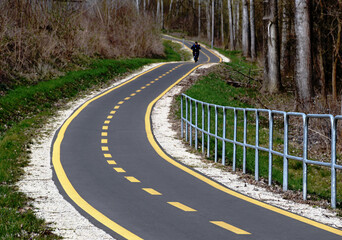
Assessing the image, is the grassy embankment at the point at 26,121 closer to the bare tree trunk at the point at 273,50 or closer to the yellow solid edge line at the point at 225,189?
the yellow solid edge line at the point at 225,189

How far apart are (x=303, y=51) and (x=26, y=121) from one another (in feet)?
37.3

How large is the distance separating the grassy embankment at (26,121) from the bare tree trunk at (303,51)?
33.6 ft

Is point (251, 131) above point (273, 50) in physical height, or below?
below

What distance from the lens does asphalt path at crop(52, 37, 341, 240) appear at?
26.5 feet

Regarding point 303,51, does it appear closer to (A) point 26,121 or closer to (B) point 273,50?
(B) point 273,50

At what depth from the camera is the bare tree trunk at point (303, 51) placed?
23719 millimetres

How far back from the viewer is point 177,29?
12112 centimetres

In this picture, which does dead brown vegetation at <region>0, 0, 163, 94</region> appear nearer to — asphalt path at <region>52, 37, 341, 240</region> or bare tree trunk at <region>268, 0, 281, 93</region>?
asphalt path at <region>52, 37, 341, 240</region>

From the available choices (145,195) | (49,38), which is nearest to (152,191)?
(145,195)

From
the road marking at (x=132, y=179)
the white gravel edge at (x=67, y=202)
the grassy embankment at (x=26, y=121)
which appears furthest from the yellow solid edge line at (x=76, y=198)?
the road marking at (x=132, y=179)

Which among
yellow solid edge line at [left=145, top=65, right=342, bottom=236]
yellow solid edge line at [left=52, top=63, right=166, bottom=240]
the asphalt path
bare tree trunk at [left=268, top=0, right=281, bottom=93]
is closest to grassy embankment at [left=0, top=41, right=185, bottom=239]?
yellow solid edge line at [left=52, top=63, right=166, bottom=240]

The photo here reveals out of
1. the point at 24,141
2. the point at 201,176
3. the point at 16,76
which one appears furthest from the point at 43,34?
the point at 201,176

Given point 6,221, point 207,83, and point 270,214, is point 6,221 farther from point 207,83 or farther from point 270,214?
point 207,83

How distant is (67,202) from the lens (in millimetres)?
10062
